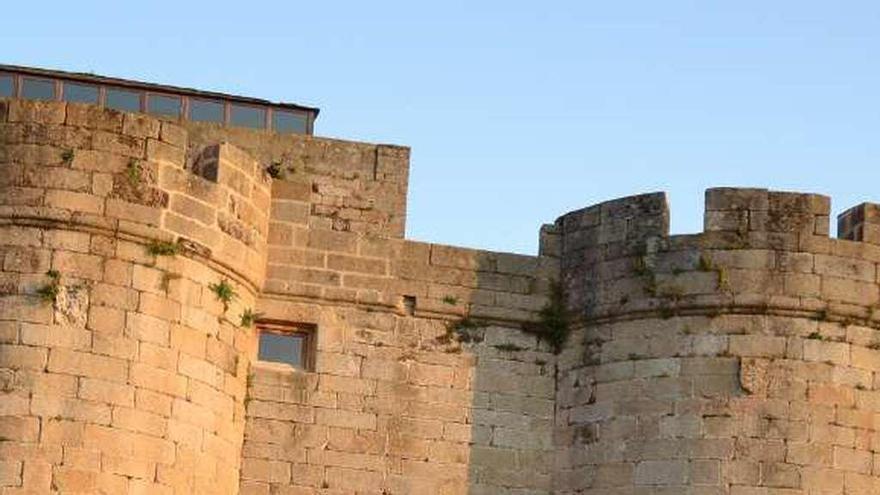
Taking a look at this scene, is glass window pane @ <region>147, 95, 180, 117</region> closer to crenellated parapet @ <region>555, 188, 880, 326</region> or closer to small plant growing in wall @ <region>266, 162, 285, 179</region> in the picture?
small plant growing in wall @ <region>266, 162, 285, 179</region>

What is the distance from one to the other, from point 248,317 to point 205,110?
19.7 ft

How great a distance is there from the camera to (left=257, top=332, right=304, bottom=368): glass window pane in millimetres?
Answer: 22234

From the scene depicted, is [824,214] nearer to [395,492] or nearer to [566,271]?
[566,271]

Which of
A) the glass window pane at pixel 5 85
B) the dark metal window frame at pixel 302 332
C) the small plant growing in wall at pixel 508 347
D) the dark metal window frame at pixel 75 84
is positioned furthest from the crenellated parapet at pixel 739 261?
the glass window pane at pixel 5 85

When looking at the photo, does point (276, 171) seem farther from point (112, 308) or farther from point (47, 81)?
point (47, 81)

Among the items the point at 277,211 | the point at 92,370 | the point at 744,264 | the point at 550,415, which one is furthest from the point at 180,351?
the point at 744,264

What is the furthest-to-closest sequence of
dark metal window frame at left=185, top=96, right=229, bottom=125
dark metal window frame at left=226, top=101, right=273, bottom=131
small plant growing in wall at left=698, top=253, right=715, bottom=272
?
1. dark metal window frame at left=226, top=101, right=273, bottom=131
2. dark metal window frame at left=185, top=96, right=229, bottom=125
3. small plant growing in wall at left=698, top=253, right=715, bottom=272

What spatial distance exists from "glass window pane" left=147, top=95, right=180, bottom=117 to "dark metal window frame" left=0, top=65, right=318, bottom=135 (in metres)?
0.04

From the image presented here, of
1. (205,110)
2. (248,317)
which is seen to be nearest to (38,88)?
Answer: (205,110)

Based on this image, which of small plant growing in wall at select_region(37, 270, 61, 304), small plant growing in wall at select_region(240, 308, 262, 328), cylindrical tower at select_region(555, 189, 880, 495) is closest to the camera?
small plant growing in wall at select_region(37, 270, 61, 304)

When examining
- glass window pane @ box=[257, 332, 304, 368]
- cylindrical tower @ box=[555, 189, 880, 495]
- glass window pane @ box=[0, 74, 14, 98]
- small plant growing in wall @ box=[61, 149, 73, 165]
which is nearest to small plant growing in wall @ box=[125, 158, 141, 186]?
small plant growing in wall @ box=[61, 149, 73, 165]

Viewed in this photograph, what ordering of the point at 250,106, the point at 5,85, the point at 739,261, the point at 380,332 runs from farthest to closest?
1. the point at 250,106
2. the point at 5,85
3. the point at 380,332
4. the point at 739,261

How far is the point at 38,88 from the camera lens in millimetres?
26828

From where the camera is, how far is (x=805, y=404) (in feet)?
70.6
